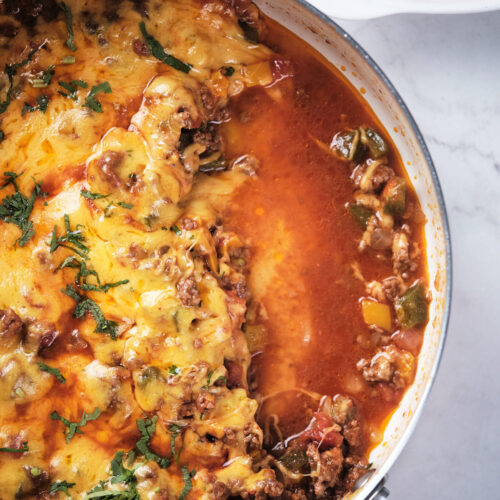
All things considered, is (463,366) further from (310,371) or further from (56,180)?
(56,180)

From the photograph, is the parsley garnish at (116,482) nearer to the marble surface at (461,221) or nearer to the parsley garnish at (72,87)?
the marble surface at (461,221)

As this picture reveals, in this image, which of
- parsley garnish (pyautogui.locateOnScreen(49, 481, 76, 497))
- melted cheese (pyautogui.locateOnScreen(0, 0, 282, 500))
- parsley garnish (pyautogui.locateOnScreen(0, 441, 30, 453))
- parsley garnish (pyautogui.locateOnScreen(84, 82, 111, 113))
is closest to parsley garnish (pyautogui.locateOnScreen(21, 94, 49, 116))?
melted cheese (pyautogui.locateOnScreen(0, 0, 282, 500))

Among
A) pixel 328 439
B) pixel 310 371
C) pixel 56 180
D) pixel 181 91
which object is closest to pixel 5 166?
pixel 56 180

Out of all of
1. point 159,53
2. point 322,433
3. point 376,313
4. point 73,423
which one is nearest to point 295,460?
point 322,433

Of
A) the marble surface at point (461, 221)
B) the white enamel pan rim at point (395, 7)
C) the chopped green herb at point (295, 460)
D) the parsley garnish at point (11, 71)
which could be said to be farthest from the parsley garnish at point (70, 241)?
the marble surface at point (461, 221)

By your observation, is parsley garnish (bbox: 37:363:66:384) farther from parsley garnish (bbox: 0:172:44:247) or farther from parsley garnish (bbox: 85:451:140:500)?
parsley garnish (bbox: 0:172:44:247)

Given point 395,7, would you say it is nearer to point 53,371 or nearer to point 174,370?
point 174,370
